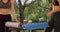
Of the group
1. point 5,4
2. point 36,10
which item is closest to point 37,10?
point 36,10

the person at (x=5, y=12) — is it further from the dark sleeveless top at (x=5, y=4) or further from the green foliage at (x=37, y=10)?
the green foliage at (x=37, y=10)

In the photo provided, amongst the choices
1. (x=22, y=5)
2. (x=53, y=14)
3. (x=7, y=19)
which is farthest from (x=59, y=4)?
(x=22, y=5)

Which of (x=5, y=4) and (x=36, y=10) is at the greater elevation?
(x=5, y=4)

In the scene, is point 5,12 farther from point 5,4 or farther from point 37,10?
point 37,10

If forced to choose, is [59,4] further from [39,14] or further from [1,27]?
[39,14]

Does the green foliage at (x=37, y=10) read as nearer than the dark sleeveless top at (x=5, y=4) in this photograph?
No

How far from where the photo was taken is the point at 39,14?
560 centimetres

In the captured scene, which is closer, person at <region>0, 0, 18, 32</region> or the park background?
person at <region>0, 0, 18, 32</region>

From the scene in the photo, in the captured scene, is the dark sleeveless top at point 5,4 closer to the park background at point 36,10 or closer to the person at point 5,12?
the person at point 5,12

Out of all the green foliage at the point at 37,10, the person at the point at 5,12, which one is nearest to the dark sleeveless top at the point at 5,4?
the person at the point at 5,12

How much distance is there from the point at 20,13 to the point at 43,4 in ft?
2.51

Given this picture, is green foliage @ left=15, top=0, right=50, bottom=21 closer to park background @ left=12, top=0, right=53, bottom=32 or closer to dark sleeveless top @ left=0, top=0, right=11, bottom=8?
park background @ left=12, top=0, right=53, bottom=32

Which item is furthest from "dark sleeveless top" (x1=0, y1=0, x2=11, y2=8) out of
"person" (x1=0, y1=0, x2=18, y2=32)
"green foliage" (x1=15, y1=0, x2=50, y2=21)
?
"green foliage" (x1=15, y1=0, x2=50, y2=21)

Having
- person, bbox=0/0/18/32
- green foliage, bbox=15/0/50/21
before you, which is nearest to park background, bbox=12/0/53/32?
green foliage, bbox=15/0/50/21
